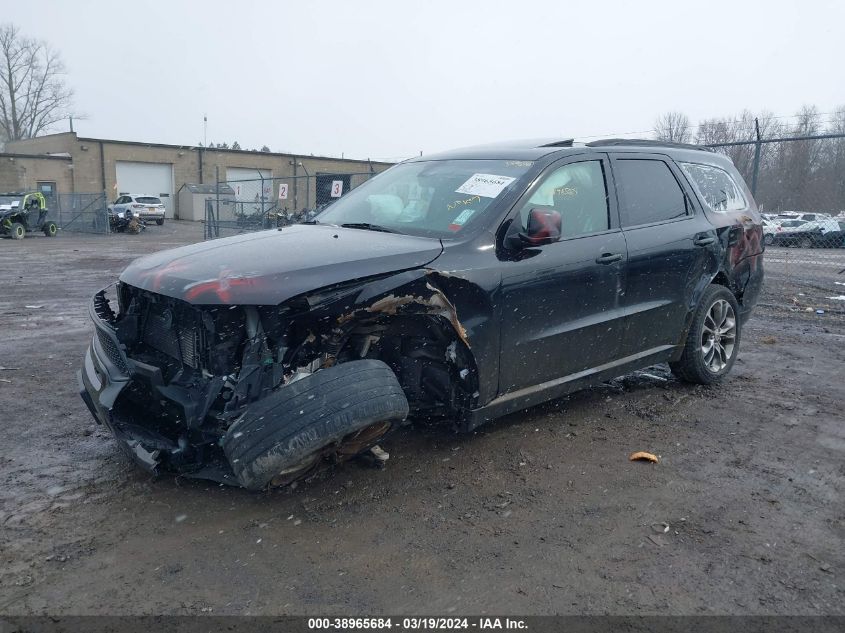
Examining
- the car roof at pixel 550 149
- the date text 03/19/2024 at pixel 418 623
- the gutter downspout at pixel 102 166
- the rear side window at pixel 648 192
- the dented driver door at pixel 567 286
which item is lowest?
the date text 03/19/2024 at pixel 418 623

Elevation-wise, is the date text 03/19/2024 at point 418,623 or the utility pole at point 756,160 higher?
the utility pole at point 756,160

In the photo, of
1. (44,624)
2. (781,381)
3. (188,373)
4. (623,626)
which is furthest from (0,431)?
(781,381)

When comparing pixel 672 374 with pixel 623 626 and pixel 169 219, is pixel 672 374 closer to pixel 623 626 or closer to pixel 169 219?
pixel 623 626

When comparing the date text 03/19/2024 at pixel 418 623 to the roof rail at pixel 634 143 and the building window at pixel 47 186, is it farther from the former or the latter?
the building window at pixel 47 186

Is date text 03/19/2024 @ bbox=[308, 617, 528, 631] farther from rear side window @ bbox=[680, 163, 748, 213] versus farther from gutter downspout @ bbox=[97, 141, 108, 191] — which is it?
gutter downspout @ bbox=[97, 141, 108, 191]

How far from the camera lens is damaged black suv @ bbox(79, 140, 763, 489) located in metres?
3.10

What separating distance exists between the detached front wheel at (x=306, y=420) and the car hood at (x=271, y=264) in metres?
0.43

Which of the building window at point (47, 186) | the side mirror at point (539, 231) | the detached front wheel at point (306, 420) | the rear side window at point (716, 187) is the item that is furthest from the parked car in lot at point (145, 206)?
the detached front wheel at point (306, 420)

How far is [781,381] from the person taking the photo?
5566 millimetres

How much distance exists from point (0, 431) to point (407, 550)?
2.94m

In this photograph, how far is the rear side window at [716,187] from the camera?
17.3 feet

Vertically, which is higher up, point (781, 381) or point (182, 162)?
point (182, 162)

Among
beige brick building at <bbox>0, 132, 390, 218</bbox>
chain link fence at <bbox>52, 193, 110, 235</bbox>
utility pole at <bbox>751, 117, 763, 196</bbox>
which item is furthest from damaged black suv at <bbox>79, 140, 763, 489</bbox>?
beige brick building at <bbox>0, 132, 390, 218</bbox>

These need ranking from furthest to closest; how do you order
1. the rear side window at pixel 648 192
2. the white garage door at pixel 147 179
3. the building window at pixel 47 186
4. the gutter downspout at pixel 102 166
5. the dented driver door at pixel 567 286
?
the white garage door at pixel 147 179, the gutter downspout at pixel 102 166, the building window at pixel 47 186, the rear side window at pixel 648 192, the dented driver door at pixel 567 286
